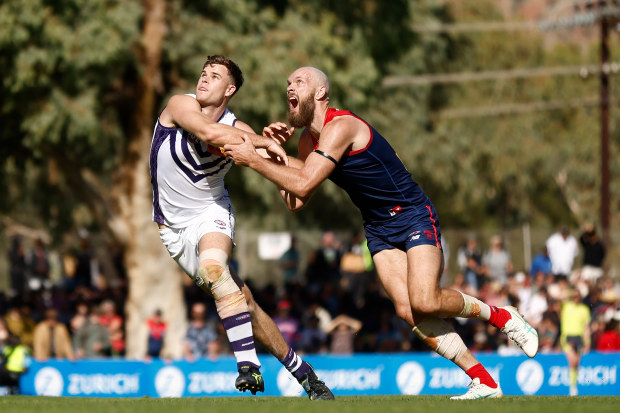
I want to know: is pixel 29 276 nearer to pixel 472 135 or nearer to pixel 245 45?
pixel 245 45

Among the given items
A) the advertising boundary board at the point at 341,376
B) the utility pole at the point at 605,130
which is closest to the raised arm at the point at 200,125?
the advertising boundary board at the point at 341,376

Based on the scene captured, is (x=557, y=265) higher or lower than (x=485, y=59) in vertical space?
lower

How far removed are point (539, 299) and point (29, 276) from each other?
10.6 metres

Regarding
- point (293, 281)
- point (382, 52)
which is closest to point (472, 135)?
point (382, 52)

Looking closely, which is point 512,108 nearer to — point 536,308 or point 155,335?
point 536,308

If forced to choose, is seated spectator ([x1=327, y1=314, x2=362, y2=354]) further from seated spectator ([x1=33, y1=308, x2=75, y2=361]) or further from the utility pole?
the utility pole

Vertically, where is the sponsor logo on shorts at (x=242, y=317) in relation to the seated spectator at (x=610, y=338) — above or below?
above

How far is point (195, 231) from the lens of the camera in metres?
8.20

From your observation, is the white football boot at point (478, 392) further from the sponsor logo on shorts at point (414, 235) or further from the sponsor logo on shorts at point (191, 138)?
the sponsor logo on shorts at point (191, 138)

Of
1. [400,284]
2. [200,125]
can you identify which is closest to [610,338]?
[400,284]

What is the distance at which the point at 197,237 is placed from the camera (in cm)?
816

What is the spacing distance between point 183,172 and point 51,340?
428 inches

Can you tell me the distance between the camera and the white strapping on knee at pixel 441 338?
8.26 m

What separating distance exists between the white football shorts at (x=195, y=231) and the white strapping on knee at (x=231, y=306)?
0.50 meters
